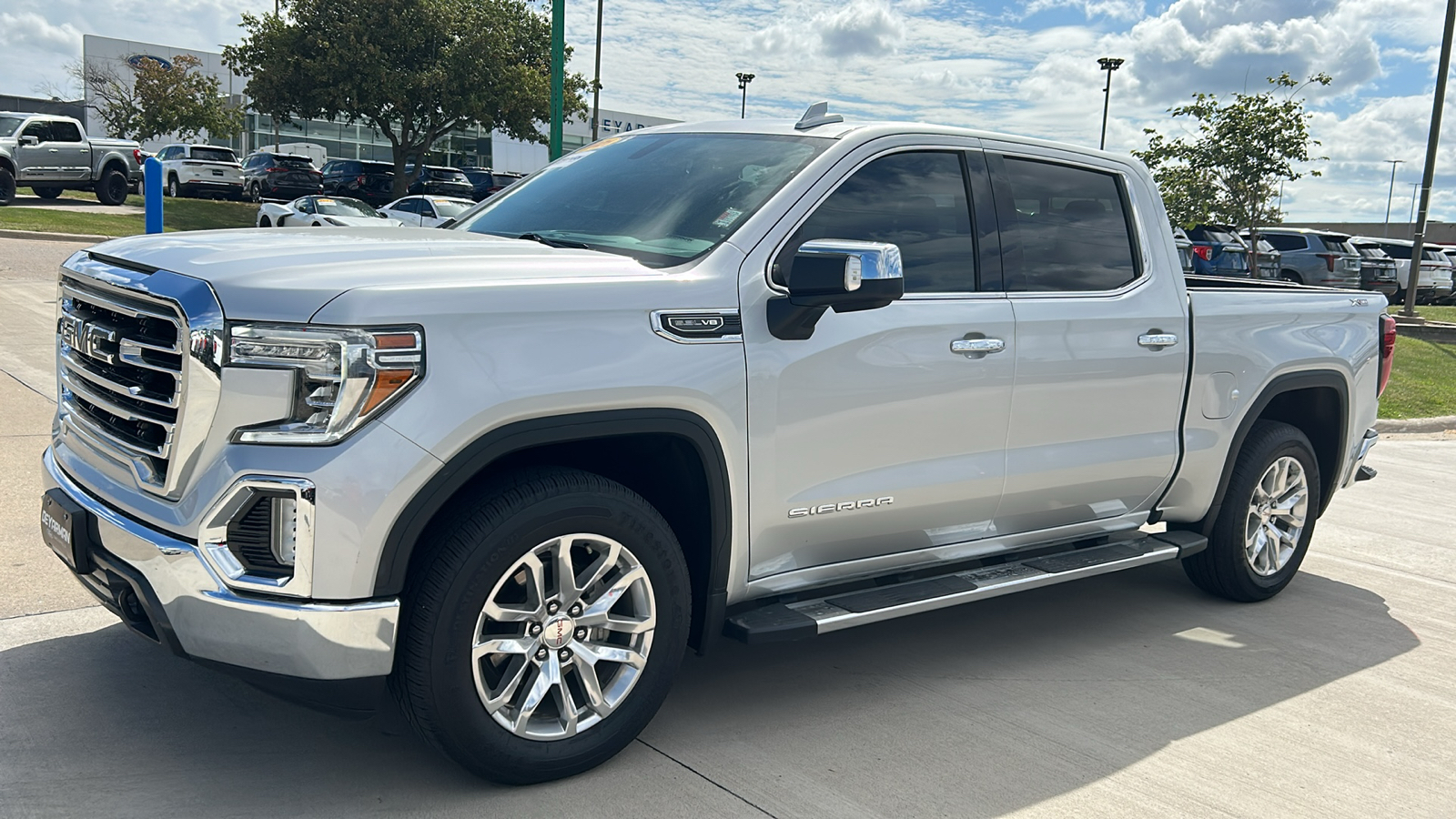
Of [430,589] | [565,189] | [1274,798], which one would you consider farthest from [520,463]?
[1274,798]

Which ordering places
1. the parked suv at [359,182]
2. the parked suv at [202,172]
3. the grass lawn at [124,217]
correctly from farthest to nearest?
the parked suv at [359,182] < the parked suv at [202,172] < the grass lawn at [124,217]

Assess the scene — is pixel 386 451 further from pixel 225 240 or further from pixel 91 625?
pixel 91 625

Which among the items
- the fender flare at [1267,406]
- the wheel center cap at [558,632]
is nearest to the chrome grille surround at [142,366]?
the wheel center cap at [558,632]

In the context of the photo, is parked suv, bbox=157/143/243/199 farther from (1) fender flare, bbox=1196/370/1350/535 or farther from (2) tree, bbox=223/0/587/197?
(1) fender flare, bbox=1196/370/1350/535

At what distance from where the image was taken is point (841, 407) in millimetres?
3904

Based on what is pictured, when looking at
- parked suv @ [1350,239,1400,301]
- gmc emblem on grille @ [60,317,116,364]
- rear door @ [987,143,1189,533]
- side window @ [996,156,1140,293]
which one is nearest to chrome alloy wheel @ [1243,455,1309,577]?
rear door @ [987,143,1189,533]

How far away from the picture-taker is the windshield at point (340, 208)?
22.7 meters

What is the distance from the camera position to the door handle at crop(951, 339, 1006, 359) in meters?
4.22

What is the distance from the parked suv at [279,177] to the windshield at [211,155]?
2.84 feet

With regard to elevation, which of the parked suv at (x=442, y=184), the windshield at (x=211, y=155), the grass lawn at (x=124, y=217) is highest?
the windshield at (x=211, y=155)

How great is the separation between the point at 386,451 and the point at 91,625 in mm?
2179

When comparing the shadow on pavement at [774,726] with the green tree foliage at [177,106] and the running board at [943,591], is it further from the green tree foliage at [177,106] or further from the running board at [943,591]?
the green tree foliage at [177,106]

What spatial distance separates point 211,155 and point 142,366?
3459cm

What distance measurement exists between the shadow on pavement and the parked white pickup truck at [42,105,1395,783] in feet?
1.10
